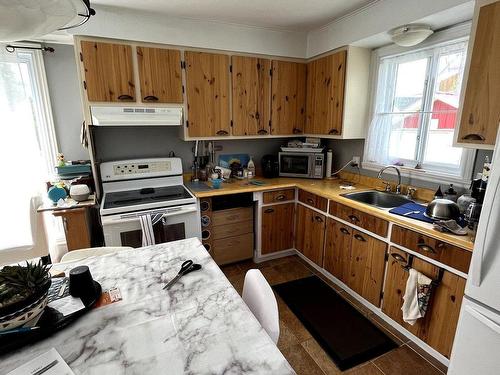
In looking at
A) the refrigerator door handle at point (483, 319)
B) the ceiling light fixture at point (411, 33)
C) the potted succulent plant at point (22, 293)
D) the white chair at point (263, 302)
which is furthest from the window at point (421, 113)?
the potted succulent plant at point (22, 293)

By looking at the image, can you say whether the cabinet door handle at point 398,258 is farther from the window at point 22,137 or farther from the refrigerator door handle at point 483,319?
the window at point 22,137

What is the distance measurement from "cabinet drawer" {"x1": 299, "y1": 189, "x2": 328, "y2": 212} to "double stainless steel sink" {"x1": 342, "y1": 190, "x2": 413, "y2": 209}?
0.70 ft

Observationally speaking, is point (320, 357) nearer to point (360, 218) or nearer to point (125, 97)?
point (360, 218)

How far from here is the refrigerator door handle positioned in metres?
1.17

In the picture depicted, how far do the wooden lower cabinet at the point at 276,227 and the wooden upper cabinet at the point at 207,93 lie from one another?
99 centimetres

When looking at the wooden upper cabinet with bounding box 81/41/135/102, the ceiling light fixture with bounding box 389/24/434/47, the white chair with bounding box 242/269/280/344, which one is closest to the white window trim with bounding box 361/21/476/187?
the ceiling light fixture with bounding box 389/24/434/47

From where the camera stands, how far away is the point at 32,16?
0.81 meters

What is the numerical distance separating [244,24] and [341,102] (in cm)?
123

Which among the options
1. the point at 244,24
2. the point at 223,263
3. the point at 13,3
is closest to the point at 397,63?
the point at 244,24

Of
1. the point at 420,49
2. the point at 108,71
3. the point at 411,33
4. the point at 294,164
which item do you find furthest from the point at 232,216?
A: the point at 420,49

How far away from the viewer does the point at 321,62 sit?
2869mm

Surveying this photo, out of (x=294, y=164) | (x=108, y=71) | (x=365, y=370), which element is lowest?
(x=365, y=370)

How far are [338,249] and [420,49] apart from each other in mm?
1839

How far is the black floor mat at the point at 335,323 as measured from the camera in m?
1.82
